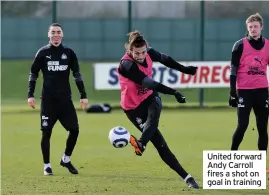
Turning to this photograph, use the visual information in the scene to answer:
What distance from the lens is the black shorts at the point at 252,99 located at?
39.2 ft

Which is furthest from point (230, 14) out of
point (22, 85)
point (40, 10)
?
point (22, 85)

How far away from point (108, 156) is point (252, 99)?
357cm

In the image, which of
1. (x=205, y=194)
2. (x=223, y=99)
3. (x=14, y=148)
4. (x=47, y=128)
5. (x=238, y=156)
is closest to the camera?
(x=205, y=194)

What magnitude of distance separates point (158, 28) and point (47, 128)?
53.3ft

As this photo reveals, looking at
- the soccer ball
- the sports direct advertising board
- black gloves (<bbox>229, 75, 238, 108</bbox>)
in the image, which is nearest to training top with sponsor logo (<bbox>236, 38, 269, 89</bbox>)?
black gloves (<bbox>229, 75, 238, 108</bbox>)

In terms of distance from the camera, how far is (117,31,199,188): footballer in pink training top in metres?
10.4

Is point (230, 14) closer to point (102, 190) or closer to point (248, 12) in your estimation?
point (248, 12)

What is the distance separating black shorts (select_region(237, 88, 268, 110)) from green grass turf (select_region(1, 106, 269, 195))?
115 cm

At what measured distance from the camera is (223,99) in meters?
28.0

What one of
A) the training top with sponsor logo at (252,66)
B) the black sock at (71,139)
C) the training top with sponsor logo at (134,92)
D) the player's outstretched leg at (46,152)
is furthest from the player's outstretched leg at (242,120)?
the player's outstretched leg at (46,152)

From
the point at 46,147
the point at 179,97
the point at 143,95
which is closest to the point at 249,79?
the point at 143,95

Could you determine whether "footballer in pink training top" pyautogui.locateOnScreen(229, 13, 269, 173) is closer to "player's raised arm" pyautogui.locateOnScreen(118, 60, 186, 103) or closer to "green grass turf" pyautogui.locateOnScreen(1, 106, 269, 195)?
"green grass turf" pyautogui.locateOnScreen(1, 106, 269, 195)

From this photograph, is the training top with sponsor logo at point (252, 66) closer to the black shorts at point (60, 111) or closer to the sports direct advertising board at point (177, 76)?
the black shorts at point (60, 111)

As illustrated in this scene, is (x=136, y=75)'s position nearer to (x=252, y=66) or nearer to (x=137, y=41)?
(x=137, y=41)
